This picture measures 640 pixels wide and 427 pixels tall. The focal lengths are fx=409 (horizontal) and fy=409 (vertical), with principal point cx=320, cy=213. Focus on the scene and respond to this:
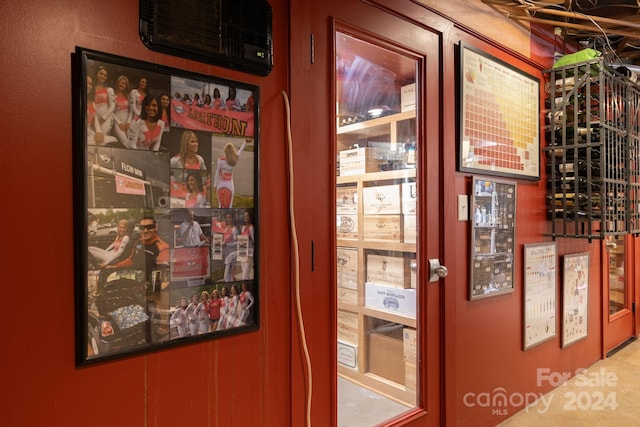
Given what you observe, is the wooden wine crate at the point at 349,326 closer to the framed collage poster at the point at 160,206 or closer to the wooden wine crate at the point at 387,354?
the wooden wine crate at the point at 387,354

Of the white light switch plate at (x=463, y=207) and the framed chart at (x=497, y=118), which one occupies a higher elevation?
the framed chart at (x=497, y=118)

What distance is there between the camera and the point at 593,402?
8.59ft

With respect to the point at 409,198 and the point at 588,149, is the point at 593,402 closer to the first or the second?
the point at 588,149

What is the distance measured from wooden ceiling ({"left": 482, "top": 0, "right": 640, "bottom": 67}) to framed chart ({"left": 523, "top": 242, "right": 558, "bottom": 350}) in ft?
4.52

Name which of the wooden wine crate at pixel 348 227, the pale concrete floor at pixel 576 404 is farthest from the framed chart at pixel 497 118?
the pale concrete floor at pixel 576 404

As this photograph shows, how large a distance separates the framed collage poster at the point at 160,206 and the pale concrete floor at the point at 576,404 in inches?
32.0

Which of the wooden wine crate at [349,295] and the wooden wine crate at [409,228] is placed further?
the wooden wine crate at [349,295]

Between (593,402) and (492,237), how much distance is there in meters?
1.37

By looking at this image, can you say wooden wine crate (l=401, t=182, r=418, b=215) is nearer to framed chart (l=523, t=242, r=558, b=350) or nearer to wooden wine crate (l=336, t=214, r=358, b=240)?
wooden wine crate (l=336, t=214, r=358, b=240)

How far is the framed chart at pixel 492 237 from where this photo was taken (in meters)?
2.18

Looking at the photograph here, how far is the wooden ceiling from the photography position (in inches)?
92.2

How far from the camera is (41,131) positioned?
0.98m

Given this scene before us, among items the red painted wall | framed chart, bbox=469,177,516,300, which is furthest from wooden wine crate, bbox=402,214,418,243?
the red painted wall

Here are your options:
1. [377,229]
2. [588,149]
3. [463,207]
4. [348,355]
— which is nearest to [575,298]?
[588,149]
